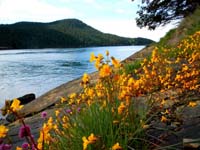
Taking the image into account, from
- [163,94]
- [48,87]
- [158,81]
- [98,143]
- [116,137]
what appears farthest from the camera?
[48,87]

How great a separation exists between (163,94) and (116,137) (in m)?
3.12

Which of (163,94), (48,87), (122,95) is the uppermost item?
(122,95)

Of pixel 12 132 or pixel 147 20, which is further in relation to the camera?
pixel 147 20

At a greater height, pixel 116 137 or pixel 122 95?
pixel 122 95

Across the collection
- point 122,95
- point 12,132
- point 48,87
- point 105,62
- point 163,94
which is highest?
point 105,62

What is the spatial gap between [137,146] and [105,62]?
1.06 metres

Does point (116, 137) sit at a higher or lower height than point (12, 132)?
higher

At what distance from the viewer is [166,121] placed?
5.18m

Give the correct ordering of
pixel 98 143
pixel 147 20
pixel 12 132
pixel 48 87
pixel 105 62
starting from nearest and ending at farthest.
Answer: pixel 98 143, pixel 105 62, pixel 12 132, pixel 147 20, pixel 48 87

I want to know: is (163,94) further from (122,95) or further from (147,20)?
(147,20)

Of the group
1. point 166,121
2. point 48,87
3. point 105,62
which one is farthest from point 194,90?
point 48,87

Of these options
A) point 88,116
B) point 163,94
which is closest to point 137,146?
point 88,116

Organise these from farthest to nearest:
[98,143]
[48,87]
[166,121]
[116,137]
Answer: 1. [48,87]
2. [166,121]
3. [116,137]
4. [98,143]

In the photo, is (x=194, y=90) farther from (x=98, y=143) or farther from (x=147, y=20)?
(x=147, y=20)
